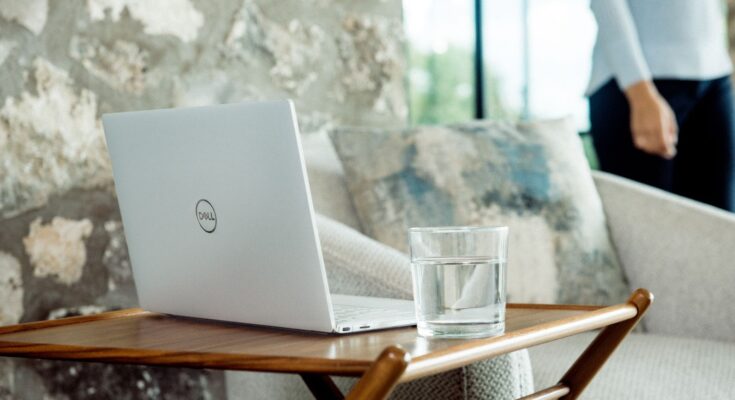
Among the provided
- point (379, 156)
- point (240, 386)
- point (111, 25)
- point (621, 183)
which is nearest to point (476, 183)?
point (379, 156)

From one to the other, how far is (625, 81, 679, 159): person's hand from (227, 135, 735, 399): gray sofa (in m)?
0.16

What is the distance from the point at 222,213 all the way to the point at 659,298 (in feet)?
3.18

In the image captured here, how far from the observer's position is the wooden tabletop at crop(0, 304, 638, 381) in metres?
0.74

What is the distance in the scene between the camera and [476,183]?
167 centimetres

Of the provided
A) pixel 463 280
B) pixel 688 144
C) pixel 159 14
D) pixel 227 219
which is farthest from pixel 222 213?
pixel 688 144

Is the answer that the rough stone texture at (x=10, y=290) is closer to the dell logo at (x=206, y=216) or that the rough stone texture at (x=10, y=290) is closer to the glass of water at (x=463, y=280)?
the dell logo at (x=206, y=216)

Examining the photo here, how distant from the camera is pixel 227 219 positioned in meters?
0.90

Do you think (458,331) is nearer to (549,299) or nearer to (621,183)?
(549,299)

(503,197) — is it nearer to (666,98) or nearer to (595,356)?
(666,98)

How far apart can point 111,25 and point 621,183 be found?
97 centimetres

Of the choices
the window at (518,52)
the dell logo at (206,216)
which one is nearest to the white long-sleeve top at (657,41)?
the dell logo at (206,216)

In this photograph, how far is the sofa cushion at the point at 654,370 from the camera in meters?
1.19

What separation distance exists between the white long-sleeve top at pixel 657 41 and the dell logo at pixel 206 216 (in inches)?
47.2

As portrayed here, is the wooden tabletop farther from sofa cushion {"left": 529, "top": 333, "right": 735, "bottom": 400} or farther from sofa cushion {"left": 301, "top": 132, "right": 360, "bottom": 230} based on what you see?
sofa cushion {"left": 301, "top": 132, "right": 360, "bottom": 230}
